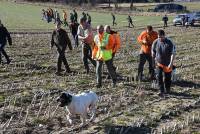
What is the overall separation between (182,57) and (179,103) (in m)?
9.03

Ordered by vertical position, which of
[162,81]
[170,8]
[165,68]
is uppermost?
[165,68]

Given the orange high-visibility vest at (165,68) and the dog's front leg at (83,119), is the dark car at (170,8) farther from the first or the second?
the dog's front leg at (83,119)

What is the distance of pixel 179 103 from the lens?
12422mm

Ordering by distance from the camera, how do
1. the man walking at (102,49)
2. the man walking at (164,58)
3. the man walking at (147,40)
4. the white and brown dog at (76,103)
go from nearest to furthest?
the white and brown dog at (76,103)
the man walking at (164,58)
the man walking at (102,49)
the man walking at (147,40)

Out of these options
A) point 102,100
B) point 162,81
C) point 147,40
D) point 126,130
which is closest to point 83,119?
point 126,130

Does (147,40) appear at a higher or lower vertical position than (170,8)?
higher

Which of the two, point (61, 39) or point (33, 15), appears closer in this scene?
point (61, 39)

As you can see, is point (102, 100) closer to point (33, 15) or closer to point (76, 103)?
point (76, 103)

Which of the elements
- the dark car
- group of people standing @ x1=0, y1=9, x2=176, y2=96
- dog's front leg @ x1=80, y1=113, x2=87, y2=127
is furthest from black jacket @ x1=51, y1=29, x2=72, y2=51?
the dark car

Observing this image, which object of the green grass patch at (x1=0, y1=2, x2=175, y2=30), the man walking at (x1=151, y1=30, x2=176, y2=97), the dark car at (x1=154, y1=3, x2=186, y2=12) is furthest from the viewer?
the dark car at (x1=154, y1=3, x2=186, y2=12)

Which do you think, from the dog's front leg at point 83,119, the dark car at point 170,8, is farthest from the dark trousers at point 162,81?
the dark car at point 170,8

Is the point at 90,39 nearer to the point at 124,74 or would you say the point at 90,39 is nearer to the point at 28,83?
the point at 124,74

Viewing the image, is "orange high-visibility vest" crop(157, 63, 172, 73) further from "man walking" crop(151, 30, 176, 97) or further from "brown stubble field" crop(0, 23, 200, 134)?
"brown stubble field" crop(0, 23, 200, 134)

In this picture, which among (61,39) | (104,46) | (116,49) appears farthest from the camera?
(61,39)
